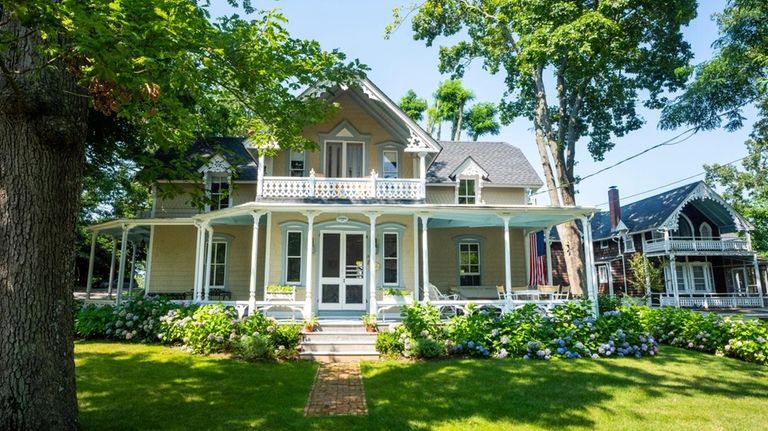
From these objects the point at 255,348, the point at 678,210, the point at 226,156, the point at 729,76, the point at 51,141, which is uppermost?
the point at 729,76

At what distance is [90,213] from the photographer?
88.9 feet

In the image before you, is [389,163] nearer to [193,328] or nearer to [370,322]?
[370,322]

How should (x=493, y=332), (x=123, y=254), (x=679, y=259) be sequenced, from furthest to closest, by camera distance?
(x=679, y=259)
(x=123, y=254)
(x=493, y=332)

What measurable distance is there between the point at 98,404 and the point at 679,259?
30.7 meters

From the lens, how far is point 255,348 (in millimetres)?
8812

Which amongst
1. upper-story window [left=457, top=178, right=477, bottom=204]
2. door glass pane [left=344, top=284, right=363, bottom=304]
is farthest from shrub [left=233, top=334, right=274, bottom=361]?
upper-story window [left=457, top=178, right=477, bottom=204]

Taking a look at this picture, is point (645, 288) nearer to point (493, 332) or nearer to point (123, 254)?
point (493, 332)

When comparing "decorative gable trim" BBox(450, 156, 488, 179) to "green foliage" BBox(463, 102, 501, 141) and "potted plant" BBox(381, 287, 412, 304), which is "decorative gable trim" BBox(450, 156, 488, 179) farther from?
"green foliage" BBox(463, 102, 501, 141)

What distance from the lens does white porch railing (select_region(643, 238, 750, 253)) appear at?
24797 mm

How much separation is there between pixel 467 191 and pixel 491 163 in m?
2.33

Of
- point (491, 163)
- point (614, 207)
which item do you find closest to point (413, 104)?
point (614, 207)

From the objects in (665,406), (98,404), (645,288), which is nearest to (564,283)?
(645,288)

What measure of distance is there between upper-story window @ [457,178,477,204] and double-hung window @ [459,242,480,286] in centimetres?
164

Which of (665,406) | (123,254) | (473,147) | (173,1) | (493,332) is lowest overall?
(665,406)
